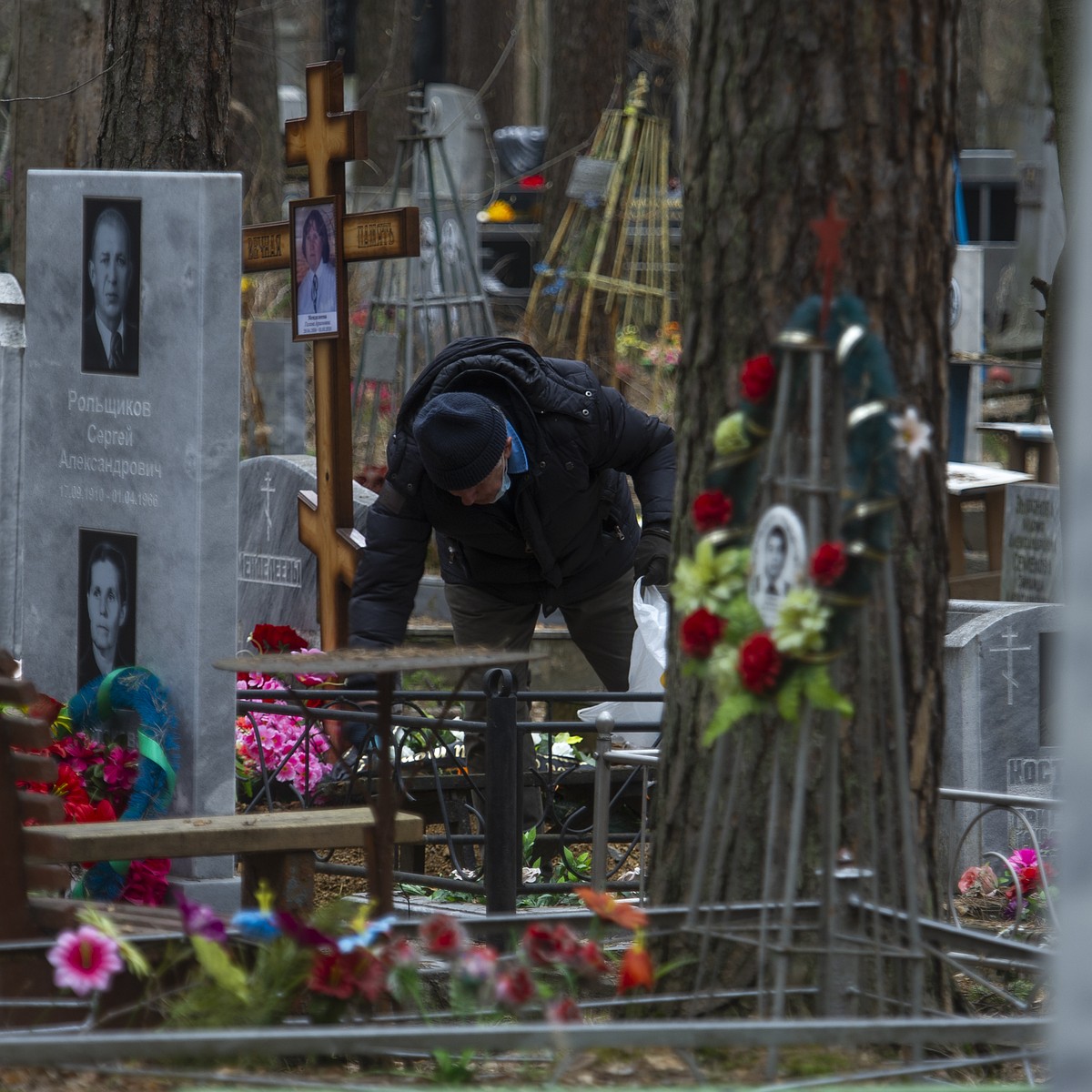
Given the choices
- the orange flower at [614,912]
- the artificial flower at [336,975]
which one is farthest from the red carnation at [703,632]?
the artificial flower at [336,975]

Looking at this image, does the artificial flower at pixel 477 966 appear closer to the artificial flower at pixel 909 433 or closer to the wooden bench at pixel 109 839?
the wooden bench at pixel 109 839

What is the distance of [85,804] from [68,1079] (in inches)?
64.3

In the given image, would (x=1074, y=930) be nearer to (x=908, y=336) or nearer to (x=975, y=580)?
(x=908, y=336)

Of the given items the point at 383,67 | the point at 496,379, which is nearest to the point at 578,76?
the point at 383,67

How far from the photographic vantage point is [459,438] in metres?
5.08

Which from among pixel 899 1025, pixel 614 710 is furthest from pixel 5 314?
pixel 899 1025

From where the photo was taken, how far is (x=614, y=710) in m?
6.50

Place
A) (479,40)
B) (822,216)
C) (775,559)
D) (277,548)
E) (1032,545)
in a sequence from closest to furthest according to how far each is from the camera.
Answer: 1. (775,559)
2. (822,216)
3. (277,548)
4. (1032,545)
5. (479,40)

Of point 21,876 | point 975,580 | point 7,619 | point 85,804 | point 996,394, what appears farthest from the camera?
point 996,394

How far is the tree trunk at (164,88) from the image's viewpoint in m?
6.88

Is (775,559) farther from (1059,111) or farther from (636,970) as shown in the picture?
(1059,111)

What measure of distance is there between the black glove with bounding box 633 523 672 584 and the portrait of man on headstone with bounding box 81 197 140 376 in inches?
78.1

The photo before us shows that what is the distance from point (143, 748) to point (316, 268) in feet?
9.65

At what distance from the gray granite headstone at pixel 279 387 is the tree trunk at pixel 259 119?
2.44 m
